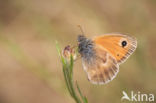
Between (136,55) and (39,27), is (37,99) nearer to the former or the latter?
(39,27)

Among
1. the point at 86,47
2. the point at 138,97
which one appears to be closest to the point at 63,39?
the point at 138,97

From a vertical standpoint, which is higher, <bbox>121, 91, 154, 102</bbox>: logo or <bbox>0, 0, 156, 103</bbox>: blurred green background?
<bbox>0, 0, 156, 103</bbox>: blurred green background

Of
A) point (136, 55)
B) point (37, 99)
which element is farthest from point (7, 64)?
point (136, 55)

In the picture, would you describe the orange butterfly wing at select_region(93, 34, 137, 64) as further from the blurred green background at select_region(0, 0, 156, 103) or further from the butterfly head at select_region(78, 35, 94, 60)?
the blurred green background at select_region(0, 0, 156, 103)

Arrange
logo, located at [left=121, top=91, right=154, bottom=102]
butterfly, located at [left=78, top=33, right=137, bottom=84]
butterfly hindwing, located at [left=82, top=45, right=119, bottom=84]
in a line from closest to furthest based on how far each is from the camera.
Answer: butterfly hindwing, located at [left=82, top=45, right=119, bottom=84], butterfly, located at [left=78, top=33, right=137, bottom=84], logo, located at [left=121, top=91, right=154, bottom=102]

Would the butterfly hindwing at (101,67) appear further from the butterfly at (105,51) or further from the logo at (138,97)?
the logo at (138,97)

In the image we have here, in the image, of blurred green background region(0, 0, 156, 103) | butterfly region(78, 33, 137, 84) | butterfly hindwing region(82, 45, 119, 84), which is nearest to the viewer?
butterfly hindwing region(82, 45, 119, 84)

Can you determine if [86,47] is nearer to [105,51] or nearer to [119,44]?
[105,51]

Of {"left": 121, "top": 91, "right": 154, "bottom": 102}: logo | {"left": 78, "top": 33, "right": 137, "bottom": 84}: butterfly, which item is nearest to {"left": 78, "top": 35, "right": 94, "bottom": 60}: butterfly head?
{"left": 78, "top": 33, "right": 137, "bottom": 84}: butterfly

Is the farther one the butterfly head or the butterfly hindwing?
the butterfly head
